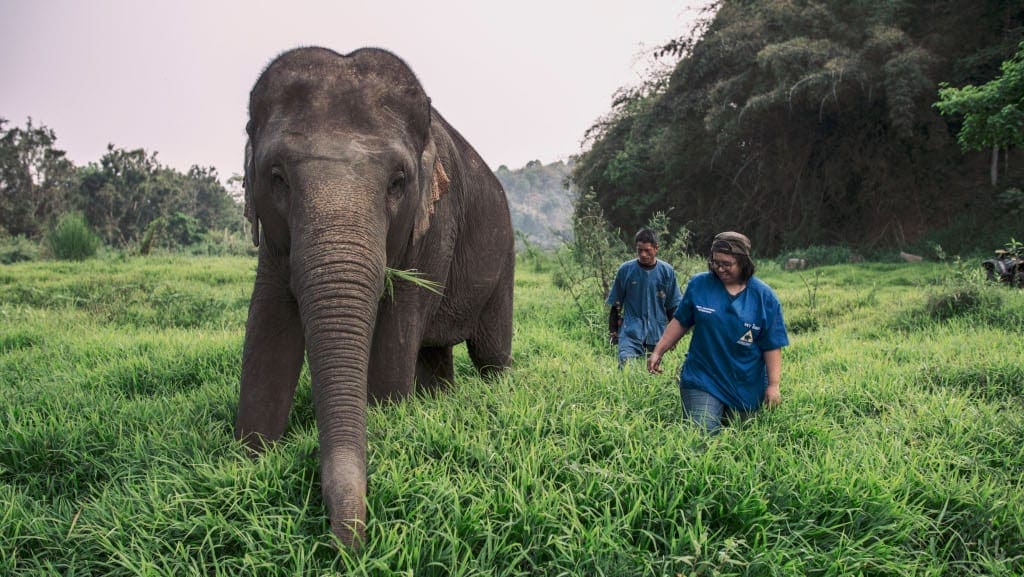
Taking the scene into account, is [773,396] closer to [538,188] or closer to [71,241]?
[71,241]

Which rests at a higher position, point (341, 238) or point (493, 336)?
point (341, 238)

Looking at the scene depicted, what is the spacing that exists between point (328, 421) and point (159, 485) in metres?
0.83

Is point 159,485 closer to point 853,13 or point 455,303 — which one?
point 455,303

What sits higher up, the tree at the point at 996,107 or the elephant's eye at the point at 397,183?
the tree at the point at 996,107

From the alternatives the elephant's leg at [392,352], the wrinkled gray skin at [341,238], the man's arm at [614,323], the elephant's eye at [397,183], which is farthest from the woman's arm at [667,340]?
the man's arm at [614,323]

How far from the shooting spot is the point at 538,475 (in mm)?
2682

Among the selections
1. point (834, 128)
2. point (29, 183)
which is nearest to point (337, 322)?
point (834, 128)

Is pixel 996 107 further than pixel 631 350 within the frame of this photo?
Yes

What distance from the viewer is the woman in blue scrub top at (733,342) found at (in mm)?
3508

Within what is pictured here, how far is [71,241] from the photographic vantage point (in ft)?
41.0

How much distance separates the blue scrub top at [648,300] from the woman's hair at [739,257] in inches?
67.9

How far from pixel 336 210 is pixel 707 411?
2043 mm

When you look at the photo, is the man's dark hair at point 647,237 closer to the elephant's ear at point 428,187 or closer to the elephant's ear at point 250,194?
the elephant's ear at point 428,187

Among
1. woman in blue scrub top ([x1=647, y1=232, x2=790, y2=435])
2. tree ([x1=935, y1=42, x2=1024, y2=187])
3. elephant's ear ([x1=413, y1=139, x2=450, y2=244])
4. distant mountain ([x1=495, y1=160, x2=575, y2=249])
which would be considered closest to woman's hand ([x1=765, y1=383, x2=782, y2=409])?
woman in blue scrub top ([x1=647, y1=232, x2=790, y2=435])
